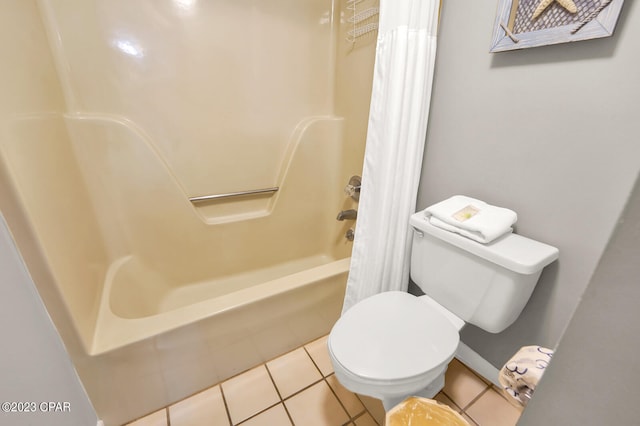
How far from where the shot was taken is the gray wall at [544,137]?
666 mm

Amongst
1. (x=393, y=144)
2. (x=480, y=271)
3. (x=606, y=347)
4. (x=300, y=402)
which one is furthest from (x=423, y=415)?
(x=393, y=144)

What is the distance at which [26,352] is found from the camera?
0.71 m

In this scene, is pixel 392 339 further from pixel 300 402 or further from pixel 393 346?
pixel 300 402

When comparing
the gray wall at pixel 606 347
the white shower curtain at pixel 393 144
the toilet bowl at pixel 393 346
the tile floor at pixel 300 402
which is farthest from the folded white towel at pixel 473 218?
the tile floor at pixel 300 402

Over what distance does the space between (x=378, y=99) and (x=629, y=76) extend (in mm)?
647

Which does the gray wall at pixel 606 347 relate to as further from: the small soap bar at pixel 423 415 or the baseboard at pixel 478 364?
the baseboard at pixel 478 364

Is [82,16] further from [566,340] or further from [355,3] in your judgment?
[566,340]

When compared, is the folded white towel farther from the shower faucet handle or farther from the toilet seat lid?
the shower faucet handle

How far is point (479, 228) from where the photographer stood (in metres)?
0.81

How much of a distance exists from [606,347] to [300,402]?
114cm

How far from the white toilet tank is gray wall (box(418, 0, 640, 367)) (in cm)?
10

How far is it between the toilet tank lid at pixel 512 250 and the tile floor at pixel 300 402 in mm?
699

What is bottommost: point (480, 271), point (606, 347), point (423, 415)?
point (423, 415)

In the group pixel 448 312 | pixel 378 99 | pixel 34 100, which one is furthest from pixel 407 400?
pixel 34 100
